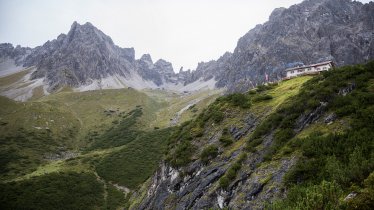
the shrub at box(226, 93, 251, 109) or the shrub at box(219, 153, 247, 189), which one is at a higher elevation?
the shrub at box(226, 93, 251, 109)

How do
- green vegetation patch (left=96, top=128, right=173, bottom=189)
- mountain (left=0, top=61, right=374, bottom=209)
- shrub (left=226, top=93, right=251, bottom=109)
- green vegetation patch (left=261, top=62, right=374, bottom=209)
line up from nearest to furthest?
green vegetation patch (left=261, top=62, right=374, bottom=209) → mountain (left=0, top=61, right=374, bottom=209) → shrub (left=226, top=93, right=251, bottom=109) → green vegetation patch (left=96, top=128, right=173, bottom=189)

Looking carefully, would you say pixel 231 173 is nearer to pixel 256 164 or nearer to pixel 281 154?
pixel 256 164

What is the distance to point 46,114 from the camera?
16350 cm

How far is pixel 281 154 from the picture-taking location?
3344cm

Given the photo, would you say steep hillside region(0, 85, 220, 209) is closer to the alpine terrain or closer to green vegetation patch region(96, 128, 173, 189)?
green vegetation patch region(96, 128, 173, 189)

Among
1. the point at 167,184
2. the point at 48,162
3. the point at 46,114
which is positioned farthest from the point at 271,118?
the point at 46,114

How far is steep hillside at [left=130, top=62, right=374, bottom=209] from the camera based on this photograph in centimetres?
2283

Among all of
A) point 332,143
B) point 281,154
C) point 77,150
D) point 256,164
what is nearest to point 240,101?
point 256,164

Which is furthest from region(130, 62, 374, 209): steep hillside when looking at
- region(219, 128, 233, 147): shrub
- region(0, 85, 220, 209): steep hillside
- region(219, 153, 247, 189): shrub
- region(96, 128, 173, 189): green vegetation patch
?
region(96, 128, 173, 189): green vegetation patch

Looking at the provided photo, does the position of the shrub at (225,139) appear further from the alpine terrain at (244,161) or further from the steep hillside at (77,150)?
the steep hillside at (77,150)

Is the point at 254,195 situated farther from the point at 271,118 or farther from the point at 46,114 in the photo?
the point at 46,114

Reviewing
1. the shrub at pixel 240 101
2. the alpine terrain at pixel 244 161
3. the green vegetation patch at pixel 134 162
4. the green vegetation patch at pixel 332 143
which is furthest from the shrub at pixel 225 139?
the green vegetation patch at pixel 134 162

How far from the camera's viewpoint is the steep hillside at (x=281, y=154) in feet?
74.9

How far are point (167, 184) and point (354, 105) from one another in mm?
28079
